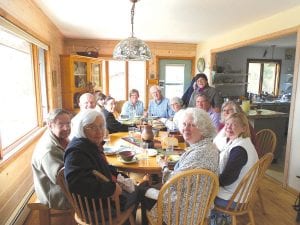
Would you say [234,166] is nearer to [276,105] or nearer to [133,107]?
[133,107]

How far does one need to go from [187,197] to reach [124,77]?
15.2ft

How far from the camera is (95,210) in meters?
1.42

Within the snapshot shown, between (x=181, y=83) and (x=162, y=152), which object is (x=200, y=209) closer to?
(x=162, y=152)

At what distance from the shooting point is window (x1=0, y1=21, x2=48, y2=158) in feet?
7.78

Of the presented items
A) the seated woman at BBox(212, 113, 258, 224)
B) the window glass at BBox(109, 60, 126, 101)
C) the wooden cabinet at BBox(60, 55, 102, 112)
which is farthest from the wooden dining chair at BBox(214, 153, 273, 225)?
the window glass at BBox(109, 60, 126, 101)

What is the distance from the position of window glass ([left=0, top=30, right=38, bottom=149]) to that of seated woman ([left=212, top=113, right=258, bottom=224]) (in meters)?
1.88

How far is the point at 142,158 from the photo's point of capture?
6.34 feet

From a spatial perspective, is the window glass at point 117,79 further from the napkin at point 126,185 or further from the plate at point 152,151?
the napkin at point 126,185

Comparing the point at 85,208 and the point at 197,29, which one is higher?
the point at 197,29

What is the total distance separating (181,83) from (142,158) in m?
4.26

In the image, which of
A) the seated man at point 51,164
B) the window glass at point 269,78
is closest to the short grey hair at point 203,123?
the seated man at point 51,164

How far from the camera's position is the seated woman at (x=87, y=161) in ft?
4.25

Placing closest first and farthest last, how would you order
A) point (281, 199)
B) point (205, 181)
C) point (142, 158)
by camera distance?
point (205, 181)
point (142, 158)
point (281, 199)

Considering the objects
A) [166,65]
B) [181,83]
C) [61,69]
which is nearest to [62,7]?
[61,69]
